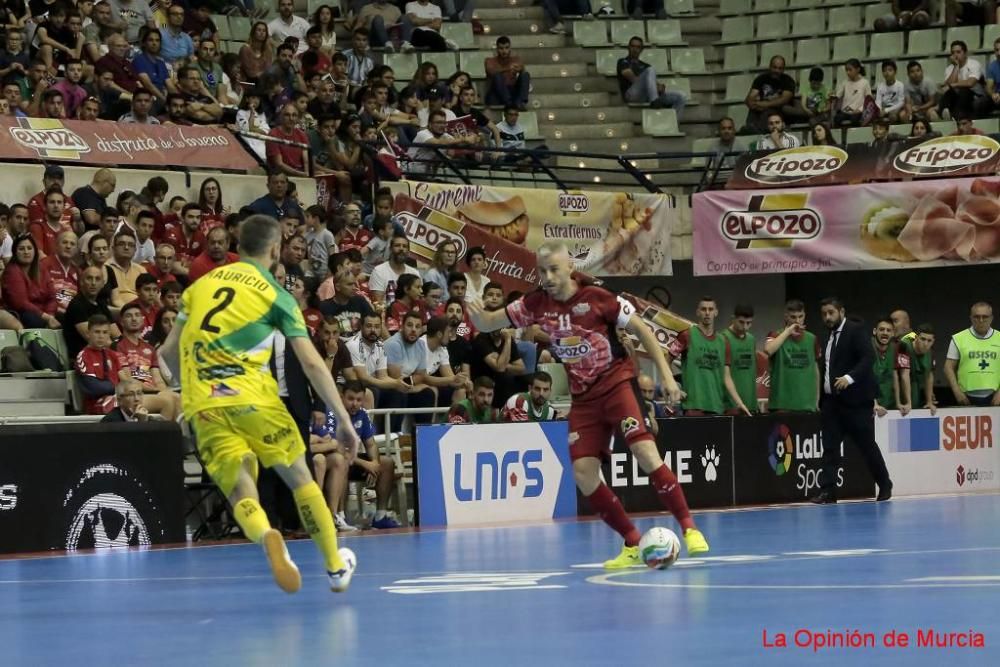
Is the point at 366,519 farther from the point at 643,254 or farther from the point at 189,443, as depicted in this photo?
the point at 643,254

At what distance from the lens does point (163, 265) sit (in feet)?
60.7

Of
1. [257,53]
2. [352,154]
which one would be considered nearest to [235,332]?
[352,154]

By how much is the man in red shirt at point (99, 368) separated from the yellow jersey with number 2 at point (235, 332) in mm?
7221

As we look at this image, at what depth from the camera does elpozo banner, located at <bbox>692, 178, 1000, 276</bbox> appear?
25438 millimetres

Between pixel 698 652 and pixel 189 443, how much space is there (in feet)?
33.2

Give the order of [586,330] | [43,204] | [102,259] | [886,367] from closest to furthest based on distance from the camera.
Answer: [586,330], [102,259], [43,204], [886,367]

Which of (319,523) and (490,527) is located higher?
(319,523)

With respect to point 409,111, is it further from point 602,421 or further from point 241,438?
point 241,438

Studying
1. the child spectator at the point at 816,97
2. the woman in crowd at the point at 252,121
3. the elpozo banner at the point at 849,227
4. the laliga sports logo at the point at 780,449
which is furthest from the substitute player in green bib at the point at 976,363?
the woman in crowd at the point at 252,121

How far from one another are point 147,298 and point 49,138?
3.53 m

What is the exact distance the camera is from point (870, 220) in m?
26.1

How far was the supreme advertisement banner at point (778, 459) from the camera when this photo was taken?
20250 millimetres

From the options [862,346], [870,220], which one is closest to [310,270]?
[862,346]

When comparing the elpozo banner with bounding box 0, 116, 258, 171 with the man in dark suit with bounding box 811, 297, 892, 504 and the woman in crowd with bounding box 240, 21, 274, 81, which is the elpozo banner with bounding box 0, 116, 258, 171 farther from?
the man in dark suit with bounding box 811, 297, 892, 504
